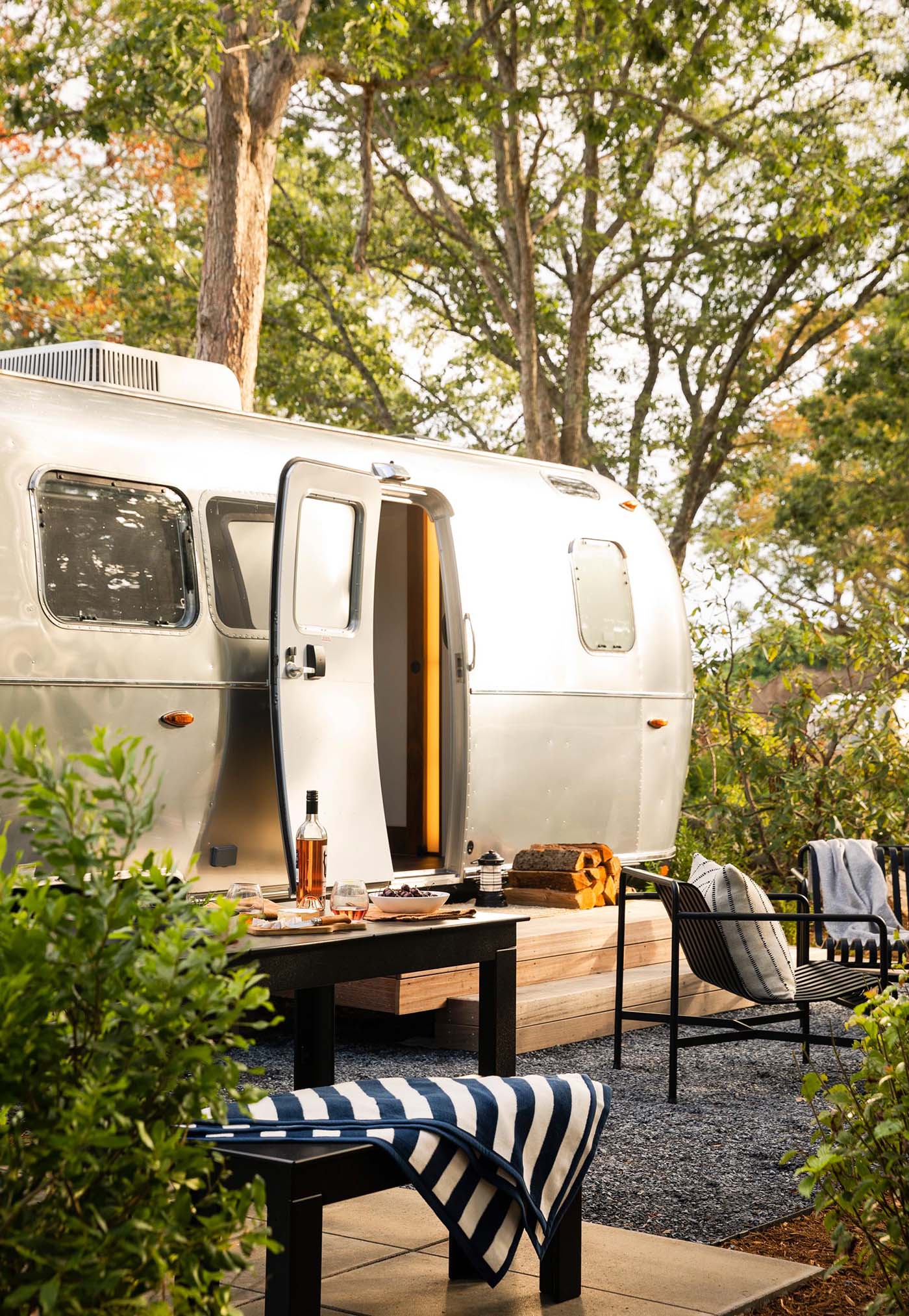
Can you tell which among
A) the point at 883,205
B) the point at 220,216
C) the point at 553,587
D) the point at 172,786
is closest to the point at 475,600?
the point at 553,587

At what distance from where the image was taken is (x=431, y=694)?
8562mm

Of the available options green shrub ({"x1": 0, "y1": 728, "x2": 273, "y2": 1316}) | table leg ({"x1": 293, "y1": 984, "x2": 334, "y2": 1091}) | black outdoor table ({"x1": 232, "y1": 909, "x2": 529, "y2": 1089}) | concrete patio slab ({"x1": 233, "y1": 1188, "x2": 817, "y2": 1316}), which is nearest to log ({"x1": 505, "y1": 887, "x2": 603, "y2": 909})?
black outdoor table ({"x1": 232, "y1": 909, "x2": 529, "y2": 1089})

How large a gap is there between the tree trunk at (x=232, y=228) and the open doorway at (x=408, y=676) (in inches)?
84.6

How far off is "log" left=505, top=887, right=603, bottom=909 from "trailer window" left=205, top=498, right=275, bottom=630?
88.0 inches

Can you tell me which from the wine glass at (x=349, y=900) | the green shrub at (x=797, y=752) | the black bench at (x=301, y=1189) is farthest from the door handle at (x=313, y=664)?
the green shrub at (x=797, y=752)

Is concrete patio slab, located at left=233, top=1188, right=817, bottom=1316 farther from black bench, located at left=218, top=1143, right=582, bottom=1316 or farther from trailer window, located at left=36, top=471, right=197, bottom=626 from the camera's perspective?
trailer window, located at left=36, top=471, right=197, bottom=626

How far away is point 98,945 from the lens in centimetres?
179

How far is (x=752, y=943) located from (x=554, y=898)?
2.05 metres

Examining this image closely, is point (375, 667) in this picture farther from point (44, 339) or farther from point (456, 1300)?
point (44, 339)

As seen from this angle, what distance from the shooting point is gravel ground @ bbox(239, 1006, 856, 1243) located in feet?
14.2

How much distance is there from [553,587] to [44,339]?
523 inches

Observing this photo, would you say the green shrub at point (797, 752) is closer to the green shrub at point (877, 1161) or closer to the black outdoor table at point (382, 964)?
the black outdoor table at point (382, 964)

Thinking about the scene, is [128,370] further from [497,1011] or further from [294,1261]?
[294,1261]

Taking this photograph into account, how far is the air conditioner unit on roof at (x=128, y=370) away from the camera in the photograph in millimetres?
6406
